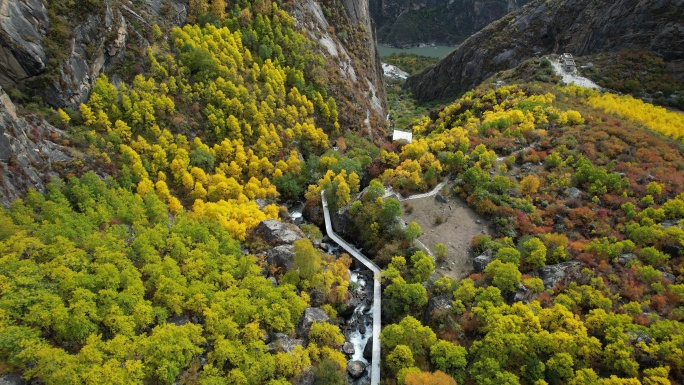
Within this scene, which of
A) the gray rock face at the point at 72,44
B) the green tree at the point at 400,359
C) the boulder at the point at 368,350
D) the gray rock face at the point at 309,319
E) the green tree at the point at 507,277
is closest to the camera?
the green tree at the point at 400,359

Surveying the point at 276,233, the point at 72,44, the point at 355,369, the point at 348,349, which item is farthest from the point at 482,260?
the point at 72,44

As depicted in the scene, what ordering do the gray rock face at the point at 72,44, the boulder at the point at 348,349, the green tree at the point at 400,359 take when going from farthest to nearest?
the gray rock face at the point at 72,44, the boulder at the point at 348,349, the green tree at the point at 400,359

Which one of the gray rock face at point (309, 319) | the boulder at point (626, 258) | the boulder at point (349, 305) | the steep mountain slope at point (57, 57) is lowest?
the boulder at point (349, 305)

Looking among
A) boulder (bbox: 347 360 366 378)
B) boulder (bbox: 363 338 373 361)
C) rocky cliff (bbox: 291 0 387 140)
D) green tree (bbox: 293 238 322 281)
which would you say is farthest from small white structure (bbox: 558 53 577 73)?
boulder (bbox: 347 360 366 378)

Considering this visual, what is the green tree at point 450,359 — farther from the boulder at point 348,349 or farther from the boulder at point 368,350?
the boulder at point 348,349

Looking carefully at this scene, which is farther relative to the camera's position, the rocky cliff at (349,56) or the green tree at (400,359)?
the rocky cliff at (349,56)

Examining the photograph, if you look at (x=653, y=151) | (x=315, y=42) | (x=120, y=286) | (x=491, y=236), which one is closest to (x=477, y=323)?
(x=491, y=236)

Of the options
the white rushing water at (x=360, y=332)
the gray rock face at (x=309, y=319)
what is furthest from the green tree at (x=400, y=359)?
the gray rock face at (x=309, y=319)
